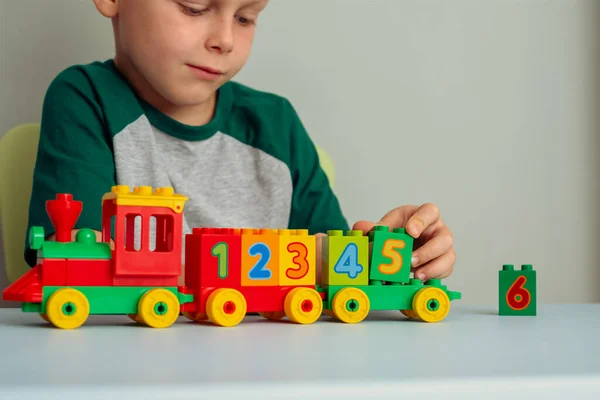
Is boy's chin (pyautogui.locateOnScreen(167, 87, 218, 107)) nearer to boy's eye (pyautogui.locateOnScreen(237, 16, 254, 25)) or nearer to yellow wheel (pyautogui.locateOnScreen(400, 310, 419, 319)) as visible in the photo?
boy's eye (pyautogui.locateOnScreen(237, 16, 254, 25))

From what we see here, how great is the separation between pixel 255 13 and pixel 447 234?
1.41ft

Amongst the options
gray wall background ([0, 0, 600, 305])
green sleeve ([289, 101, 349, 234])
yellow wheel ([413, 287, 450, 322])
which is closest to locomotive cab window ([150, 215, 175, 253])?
yellow wheel ([413, 287, 450, 322])

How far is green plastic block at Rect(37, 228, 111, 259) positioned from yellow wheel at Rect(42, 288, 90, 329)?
32 mm

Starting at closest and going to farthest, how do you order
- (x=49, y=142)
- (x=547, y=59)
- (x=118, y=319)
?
(x=118, y=319) → (x=49, y=142) → (x=547, y=59)

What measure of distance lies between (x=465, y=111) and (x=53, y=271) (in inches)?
46.4

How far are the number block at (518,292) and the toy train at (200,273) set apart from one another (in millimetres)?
102

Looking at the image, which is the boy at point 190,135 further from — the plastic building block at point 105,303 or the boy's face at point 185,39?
the plastic building block at point 105,303

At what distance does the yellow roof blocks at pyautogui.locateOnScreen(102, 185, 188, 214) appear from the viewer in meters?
0.60

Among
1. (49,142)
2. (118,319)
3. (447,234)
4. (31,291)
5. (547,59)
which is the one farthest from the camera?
(547,59)

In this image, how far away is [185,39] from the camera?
0.99 m

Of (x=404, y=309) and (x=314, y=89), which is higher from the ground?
(x=314, y=89)

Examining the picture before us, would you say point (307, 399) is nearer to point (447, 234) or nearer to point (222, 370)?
point (222, 370)

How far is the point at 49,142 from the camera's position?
101 centimetres

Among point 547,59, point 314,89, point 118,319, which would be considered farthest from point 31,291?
point 547,59
